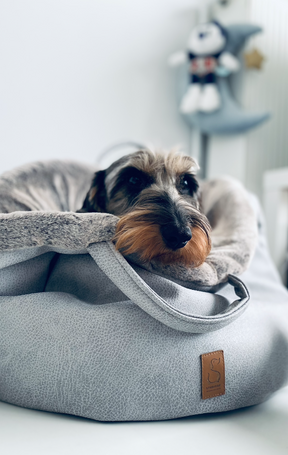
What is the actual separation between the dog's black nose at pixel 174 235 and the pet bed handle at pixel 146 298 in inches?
3.9

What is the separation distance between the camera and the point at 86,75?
9.36 ft

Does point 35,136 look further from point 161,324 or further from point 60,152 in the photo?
point 161,324

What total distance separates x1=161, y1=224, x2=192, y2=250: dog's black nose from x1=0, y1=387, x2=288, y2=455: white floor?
365mm

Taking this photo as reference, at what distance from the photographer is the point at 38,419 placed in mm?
896

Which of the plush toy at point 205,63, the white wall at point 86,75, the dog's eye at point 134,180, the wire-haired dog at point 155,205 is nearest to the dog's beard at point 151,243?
the wire-haired dog at point 155,205

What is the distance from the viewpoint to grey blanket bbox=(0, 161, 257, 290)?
958 mm

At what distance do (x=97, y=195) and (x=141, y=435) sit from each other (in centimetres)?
68

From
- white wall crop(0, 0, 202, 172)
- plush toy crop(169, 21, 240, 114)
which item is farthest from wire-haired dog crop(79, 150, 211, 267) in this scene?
plush toy crop(169, 21, 240, 114)

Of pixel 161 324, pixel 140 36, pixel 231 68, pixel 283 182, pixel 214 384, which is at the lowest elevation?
pixel 283 182

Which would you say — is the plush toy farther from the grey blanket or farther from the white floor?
the white floor

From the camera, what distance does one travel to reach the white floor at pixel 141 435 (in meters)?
0.79

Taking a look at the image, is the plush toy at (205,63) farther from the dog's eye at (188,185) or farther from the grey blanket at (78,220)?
the dog's eye at (188,185)

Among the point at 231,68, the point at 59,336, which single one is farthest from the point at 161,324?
the point at 231,68

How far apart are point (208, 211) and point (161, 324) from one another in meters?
0.80
